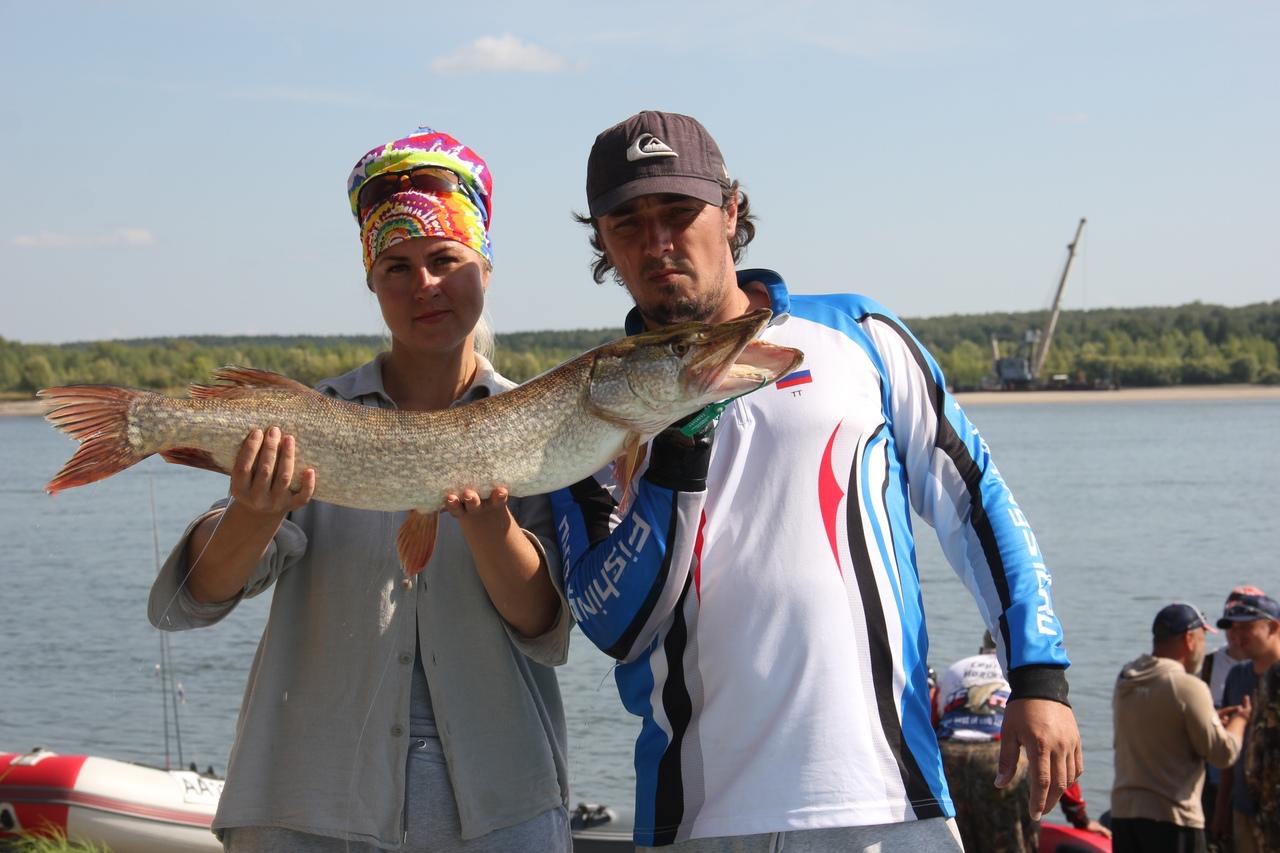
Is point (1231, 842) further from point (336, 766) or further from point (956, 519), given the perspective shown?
point (336, 766)

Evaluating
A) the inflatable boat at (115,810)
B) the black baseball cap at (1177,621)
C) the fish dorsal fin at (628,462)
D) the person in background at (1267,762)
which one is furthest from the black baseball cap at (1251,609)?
the fish dorsal fin at (628,462)

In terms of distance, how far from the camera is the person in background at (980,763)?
667 centimetres

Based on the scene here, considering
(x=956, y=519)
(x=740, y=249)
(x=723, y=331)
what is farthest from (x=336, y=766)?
(x=740, y=249)

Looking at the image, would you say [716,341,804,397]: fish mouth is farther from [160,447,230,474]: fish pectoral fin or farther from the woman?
[160,447,230,474]: fish pectoral fin

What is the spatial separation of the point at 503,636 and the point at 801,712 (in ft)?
2.55

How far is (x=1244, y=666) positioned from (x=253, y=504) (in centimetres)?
791

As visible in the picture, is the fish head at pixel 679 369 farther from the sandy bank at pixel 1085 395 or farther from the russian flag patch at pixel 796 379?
the sandy bank at pixel 1085 395

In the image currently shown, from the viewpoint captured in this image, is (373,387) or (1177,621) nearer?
(373,387)

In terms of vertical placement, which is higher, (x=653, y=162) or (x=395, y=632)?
(x=653, y=162)

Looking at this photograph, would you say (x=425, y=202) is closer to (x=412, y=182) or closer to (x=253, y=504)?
(x=412, y=182)

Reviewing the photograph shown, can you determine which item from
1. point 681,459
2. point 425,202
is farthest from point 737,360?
point 425,202

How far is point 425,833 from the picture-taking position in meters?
2.98

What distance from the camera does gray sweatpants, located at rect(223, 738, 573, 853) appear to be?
2.96m

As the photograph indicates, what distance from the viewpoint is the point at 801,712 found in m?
2.76
